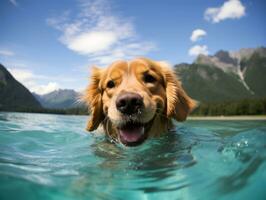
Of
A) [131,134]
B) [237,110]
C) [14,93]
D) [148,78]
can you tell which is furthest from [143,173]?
[14,93]

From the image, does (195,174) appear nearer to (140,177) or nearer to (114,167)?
(140,177)

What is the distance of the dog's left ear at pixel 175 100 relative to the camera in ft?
23.9

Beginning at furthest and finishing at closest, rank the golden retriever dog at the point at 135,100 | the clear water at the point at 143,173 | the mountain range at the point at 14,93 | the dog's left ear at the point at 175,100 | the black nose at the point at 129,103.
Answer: the mountain range at the point at 14,93, the dog's left ear at the point at 175,100, the golden retriever dog at the point at 135,100, the black nose at the point at 129,103, the clear water at the point at 143,173

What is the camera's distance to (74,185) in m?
4.12

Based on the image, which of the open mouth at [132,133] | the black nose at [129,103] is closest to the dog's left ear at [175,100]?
the open mouth at [132,133]

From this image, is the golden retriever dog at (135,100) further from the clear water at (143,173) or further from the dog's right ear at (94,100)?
the clear water at (143,173)

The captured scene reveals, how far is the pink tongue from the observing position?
5934 millimetres

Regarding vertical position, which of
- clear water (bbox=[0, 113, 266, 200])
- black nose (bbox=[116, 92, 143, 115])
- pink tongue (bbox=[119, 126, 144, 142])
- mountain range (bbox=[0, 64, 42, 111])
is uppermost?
mountain range (bbox=[0, 64, 42, 111])

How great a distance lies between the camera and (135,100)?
5.56m

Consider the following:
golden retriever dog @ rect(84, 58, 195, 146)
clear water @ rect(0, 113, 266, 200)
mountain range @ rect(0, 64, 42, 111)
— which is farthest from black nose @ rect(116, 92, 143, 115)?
mountain range @ rect(0, 64, 42, 111)

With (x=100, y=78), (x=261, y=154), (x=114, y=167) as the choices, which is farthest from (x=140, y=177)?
(x=100, y=78)

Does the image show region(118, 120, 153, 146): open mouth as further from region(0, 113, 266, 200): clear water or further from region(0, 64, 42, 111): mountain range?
region(0, 64, 42, 111): mountain range

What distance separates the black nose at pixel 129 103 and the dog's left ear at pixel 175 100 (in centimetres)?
167

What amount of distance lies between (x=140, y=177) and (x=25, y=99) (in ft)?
602
